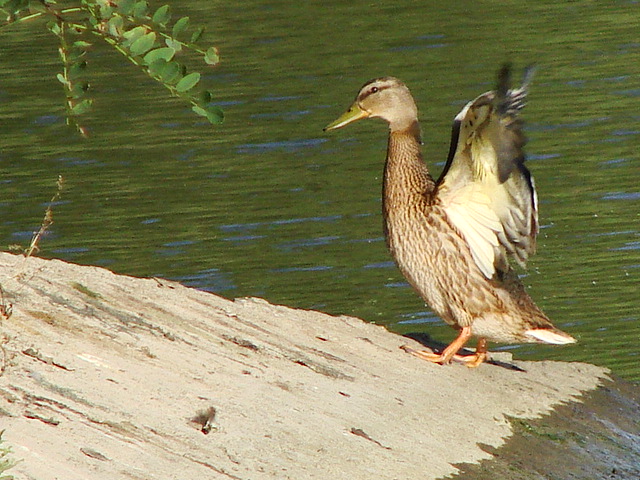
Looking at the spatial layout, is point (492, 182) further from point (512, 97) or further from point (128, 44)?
point (128, 44)

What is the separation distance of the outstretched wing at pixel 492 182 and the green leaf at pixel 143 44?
3.01 meters

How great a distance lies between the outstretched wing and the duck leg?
0.42 meters

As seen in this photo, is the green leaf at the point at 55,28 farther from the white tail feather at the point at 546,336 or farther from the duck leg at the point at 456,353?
the white tail feather at the point at 546,336

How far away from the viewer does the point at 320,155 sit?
1623 centimetres

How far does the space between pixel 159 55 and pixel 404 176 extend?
405 centimetres

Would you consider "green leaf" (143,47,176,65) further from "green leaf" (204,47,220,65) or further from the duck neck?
the duck neck

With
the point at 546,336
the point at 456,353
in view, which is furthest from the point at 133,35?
the point at 546,336

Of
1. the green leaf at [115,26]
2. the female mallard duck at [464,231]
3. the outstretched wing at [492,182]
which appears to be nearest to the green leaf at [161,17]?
the green leaf at [115,26]

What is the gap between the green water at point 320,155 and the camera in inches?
464

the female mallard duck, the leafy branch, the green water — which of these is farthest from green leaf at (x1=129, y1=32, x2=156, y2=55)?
the green water

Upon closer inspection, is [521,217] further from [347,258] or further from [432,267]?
[347,258]

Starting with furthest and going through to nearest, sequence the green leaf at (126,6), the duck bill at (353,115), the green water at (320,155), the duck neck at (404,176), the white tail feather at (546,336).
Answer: the green water at (320,155) → the duck bill at (353,115) → the white tail feather at (546,336) → the duck neck at (404,176) → the green leaf at (126,6)

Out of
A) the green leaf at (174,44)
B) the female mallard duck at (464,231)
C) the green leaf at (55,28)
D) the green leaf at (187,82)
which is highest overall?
the green leaf at (55,28)

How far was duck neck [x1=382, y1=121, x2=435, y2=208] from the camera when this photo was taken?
8703mm
